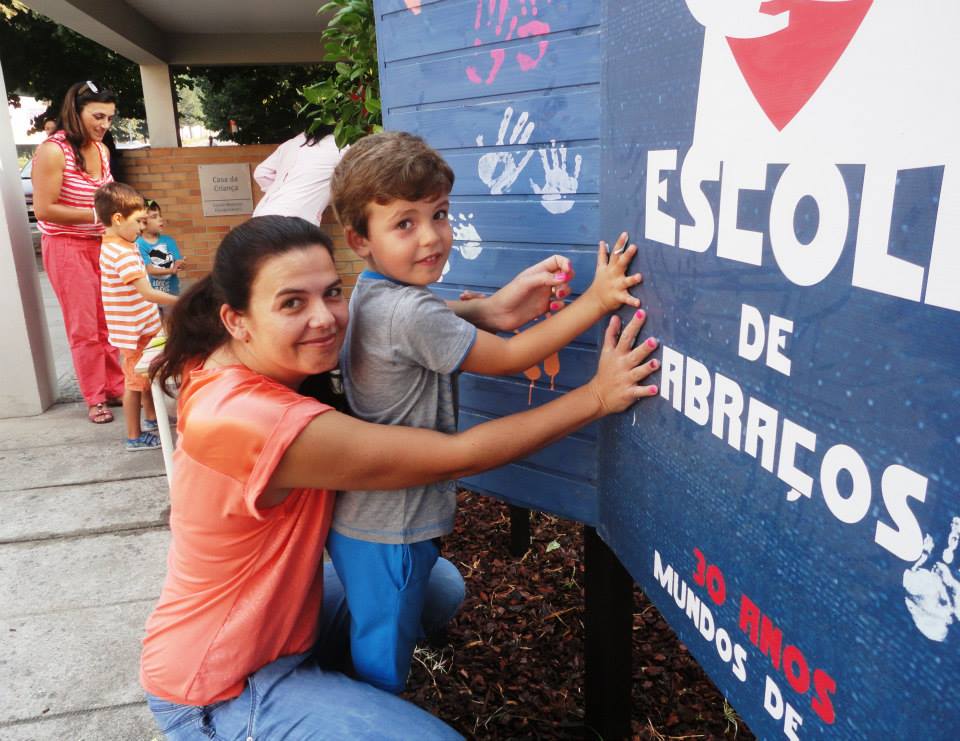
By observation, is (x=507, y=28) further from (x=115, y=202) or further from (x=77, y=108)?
(x=77, y=108)

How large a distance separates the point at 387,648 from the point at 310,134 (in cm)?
379

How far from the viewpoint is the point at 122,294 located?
4691mm

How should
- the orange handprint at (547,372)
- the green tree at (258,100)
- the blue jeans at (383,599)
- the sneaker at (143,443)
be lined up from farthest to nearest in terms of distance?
the green tree at (258,100) < the sneaker at (143,443) < the orange handprint at (547,372) < the blue jeans at (383,599)

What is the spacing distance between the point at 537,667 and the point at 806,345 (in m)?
2.01

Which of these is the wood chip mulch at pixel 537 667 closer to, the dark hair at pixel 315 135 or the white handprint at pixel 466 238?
the white handprint at pixel 466 238

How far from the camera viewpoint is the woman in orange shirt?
161 centimetres

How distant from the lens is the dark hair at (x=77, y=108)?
4898 millimetres

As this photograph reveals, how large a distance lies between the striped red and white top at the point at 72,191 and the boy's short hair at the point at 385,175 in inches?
149

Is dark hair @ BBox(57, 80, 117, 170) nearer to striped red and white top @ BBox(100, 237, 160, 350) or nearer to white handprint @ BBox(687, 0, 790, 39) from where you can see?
striped red and white top @ BBox(100, 237, 160, 350)

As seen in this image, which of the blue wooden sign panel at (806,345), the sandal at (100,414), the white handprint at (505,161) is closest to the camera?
the blue wooden sign panel at (806,345)

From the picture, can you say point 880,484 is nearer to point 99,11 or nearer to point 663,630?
point 663,630

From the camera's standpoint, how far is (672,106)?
1.34 meters

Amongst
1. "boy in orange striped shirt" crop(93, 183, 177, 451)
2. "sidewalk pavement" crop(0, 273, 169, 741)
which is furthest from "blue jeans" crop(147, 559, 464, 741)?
"boy in orange striped shirt" crop(93, 183, 177, 451)

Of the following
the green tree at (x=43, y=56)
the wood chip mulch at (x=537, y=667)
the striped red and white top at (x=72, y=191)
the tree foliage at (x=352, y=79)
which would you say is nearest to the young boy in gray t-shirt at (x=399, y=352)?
the wood chip mulch at (x=537, y=667)
